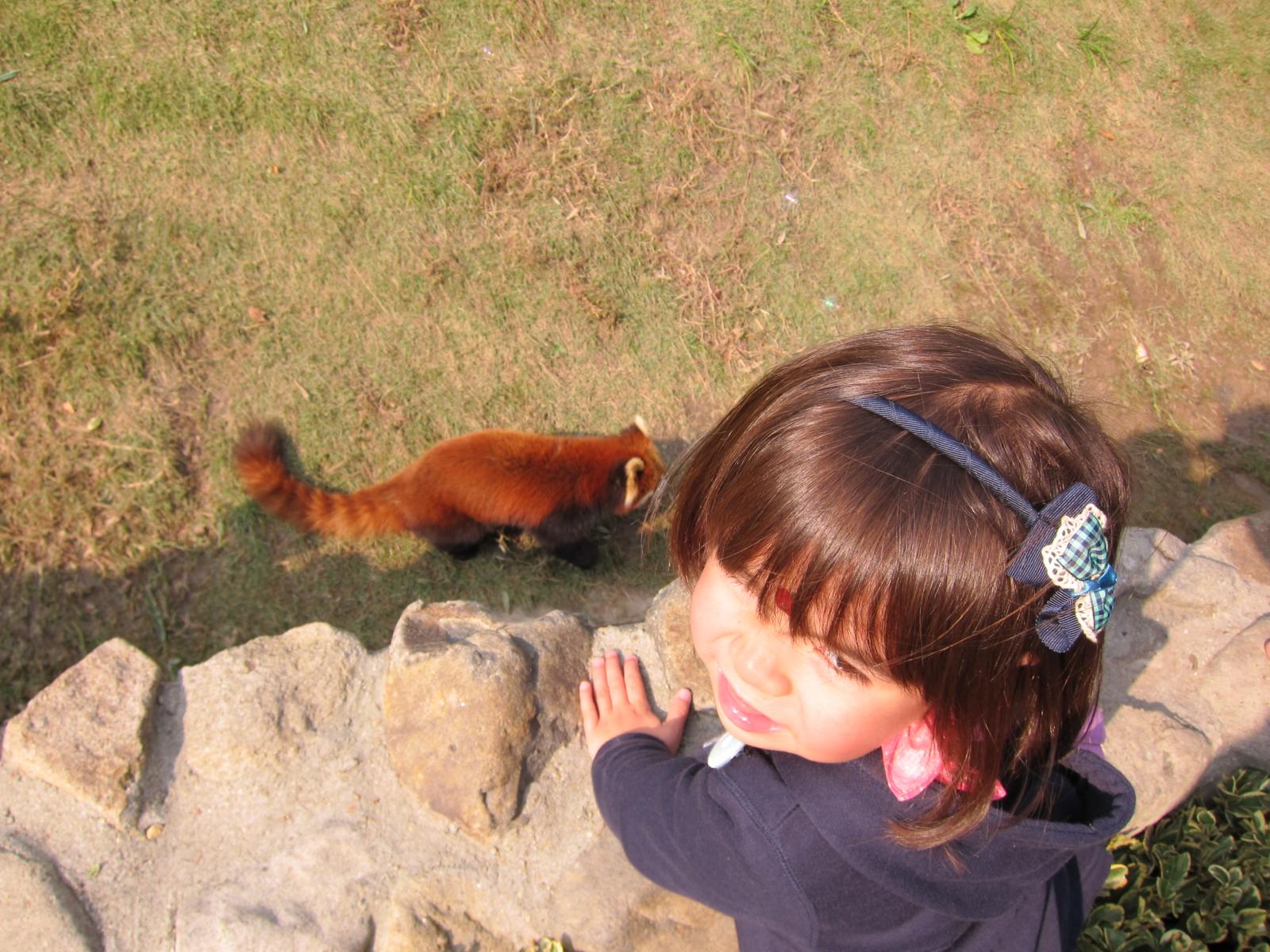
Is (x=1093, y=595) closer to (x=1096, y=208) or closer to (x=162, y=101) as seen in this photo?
(x=162, y=101)

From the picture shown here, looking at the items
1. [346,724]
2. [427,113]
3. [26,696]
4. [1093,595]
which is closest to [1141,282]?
[427,113]

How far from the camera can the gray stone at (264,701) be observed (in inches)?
61.5

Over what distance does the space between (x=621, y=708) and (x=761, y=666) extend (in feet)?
2.32

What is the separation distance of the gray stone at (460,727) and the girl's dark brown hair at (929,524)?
695mm

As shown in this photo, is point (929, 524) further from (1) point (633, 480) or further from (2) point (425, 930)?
(1) point (633, 480)

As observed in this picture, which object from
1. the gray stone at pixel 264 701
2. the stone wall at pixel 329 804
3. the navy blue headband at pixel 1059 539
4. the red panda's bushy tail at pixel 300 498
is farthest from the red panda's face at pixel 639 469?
the navy blue headband at pixel 1059 539

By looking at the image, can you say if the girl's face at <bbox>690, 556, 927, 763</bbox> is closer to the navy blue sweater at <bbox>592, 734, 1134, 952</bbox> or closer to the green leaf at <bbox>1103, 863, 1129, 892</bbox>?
the navy blue sweater at <bbox>592, 734, 1134, 952</bbox>

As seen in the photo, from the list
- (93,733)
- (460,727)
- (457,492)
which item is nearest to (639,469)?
(457,492)

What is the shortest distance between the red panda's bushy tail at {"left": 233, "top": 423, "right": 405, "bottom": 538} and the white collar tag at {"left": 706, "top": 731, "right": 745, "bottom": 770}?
4.84 feet

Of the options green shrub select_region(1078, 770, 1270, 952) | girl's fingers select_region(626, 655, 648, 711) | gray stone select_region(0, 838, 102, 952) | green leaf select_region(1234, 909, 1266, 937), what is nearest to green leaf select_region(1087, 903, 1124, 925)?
green shrub select_region(1078, 770, 1270, 952)

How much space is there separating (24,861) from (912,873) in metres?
1.42

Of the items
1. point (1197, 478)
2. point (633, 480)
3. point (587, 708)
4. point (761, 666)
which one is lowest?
point (1197, 478)

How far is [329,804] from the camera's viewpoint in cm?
157

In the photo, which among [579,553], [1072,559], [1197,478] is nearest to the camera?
[1072,559]
